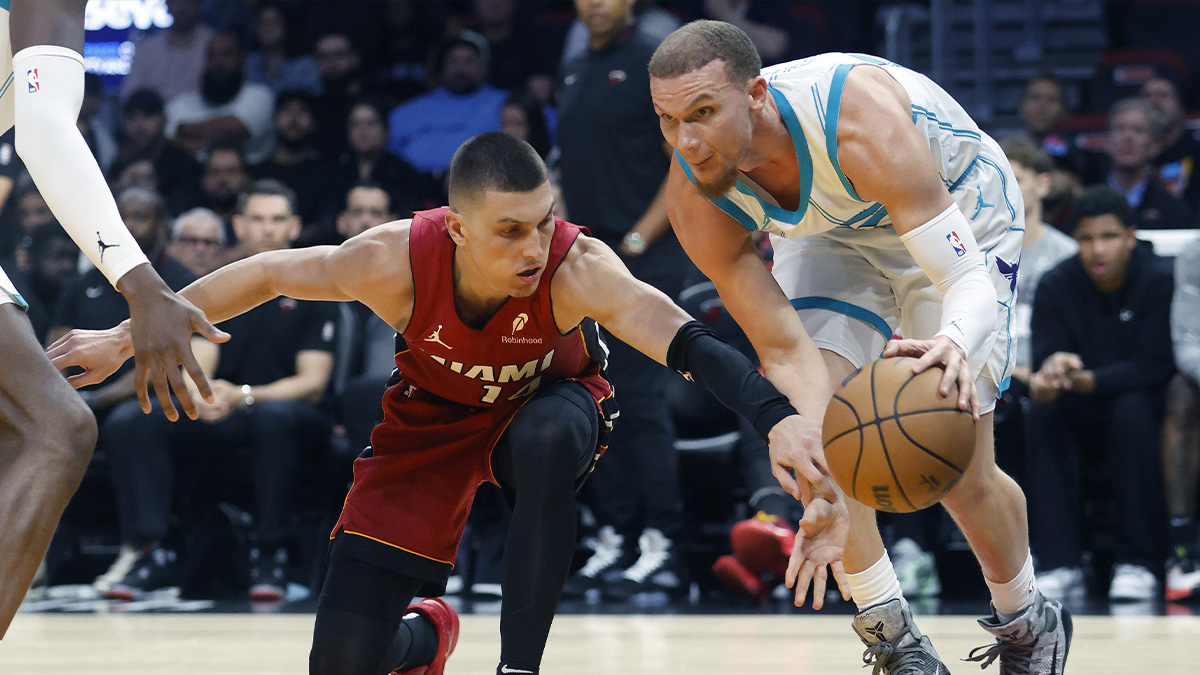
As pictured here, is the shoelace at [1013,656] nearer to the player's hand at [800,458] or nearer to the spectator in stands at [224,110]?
the player's hand at [800,458]

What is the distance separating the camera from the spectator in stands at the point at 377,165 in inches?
299

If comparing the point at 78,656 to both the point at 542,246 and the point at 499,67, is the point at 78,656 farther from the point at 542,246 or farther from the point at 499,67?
the point at 499,67

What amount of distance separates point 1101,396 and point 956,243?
314 cm

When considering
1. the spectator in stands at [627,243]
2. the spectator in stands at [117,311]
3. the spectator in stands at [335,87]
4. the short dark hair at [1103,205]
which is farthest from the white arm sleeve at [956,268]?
the spectator in stands at [335,87]

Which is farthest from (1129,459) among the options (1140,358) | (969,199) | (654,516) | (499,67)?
(499,67)

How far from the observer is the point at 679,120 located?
9.91 feet

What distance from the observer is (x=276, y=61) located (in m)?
9.26

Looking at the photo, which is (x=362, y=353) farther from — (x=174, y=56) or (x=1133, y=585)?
(x=174, y=56)

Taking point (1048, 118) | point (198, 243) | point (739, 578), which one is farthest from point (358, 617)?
point (1048, 118)

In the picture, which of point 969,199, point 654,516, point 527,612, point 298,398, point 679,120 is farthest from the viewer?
point 298,398

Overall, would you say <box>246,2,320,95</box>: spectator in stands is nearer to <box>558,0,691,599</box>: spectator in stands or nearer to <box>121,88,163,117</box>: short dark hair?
<box>121,88,163,117</box>: short dark hair

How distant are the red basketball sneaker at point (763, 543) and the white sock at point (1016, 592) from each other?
1.74 m

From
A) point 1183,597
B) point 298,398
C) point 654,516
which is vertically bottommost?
point 1183,597

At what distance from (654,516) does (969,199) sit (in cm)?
251
